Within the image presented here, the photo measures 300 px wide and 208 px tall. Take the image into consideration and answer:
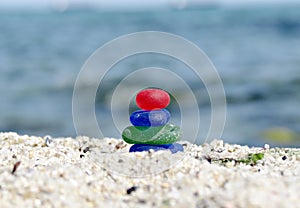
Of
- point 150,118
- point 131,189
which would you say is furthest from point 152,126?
point 131,189

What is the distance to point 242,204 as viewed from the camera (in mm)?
3117

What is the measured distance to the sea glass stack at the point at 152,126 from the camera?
4.47m

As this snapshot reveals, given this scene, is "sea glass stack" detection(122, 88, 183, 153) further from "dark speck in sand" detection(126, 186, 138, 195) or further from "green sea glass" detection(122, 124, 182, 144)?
"dark speck in sand" detection(126, 186, 138, 195)

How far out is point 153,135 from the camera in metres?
4.49

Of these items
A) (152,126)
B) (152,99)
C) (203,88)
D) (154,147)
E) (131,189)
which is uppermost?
(203,88)

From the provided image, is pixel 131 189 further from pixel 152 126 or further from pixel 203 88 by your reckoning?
pixel 203 88

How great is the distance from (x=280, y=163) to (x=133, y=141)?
3.90 feet

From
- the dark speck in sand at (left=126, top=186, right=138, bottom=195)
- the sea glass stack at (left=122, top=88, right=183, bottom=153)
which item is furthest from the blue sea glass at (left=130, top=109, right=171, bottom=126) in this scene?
the dark speck in sand at (left=126, top=186, right=138, bottom=195)

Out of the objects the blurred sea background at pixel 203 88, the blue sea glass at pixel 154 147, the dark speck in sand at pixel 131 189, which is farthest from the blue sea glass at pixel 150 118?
the blurred sea background at pixel 203 88

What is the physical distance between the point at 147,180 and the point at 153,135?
0.76 metres

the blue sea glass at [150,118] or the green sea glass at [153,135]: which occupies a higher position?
the blue sea glass at [150,118]

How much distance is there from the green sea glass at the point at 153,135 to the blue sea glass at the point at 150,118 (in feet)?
0.13

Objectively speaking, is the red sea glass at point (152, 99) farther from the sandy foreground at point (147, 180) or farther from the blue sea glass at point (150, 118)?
the sandy foreground at point (147, 180)

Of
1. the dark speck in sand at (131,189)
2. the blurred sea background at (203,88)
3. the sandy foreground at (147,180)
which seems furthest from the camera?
the blurred sea background at (203,88)
